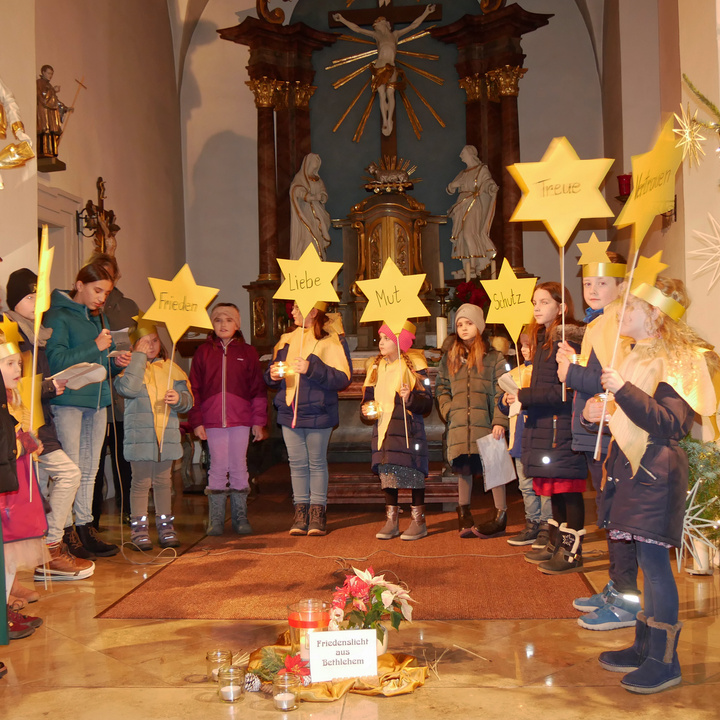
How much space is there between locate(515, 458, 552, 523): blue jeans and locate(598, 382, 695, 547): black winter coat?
2.19m

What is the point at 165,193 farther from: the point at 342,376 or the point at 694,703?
the point at 694,703

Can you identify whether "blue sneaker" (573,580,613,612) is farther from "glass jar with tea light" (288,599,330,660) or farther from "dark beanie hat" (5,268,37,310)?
"dark beanie hat" (5,268,37,310)

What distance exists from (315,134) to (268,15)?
5.20 ft

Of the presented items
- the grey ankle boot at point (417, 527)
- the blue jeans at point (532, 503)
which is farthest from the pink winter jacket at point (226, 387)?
the blue jeans at point (532, 503)

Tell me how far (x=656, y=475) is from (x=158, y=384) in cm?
341

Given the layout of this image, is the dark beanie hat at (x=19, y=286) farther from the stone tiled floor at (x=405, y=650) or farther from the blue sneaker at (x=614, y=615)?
the blue sneaker at (x=614, y=615)

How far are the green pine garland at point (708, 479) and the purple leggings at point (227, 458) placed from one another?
9.34 ft

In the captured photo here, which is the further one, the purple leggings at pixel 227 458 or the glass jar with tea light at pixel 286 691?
the purple leggings at pixel 227 458

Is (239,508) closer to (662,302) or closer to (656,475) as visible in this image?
(656,475)

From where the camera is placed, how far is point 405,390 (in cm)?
513

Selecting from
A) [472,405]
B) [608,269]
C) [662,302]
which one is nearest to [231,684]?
[662,302]

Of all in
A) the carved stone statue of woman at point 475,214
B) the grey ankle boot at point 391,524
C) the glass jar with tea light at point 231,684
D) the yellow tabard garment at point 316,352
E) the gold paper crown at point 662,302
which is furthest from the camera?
the carved stone statue of woman at point 475,214

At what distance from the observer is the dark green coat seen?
17.4 feet

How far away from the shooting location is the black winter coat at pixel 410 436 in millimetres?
5250
